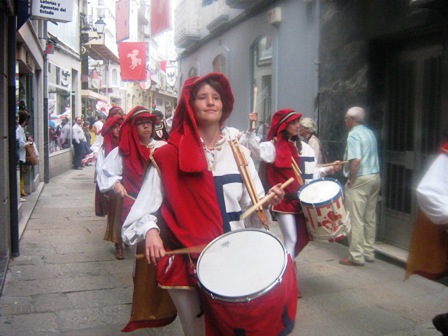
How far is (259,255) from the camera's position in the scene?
8.73 ft

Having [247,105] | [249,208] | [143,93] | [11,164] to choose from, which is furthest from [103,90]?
[249,208]

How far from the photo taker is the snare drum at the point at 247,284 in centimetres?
246

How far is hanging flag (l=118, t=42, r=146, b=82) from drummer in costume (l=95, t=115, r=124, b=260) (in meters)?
12.6

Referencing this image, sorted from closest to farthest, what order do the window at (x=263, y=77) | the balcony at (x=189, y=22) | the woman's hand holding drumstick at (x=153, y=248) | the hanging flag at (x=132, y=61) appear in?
1. the woman's hand holding drumstick at (x=153, y=248)
2. the window at (x=263, y=77)
3. the balcony at (x=189, y=22)
4. the hanging flag at (x=132, y=61)

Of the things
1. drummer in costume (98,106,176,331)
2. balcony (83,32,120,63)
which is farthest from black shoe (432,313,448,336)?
balcony (83,32,120,63)

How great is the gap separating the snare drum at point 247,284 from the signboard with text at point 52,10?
19.4 ft

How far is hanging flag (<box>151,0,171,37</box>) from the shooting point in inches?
617

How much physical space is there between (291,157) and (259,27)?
268 inches

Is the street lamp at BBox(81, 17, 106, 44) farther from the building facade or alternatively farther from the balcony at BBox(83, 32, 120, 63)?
the building facade

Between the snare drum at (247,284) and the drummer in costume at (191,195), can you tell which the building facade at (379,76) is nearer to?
the drummer in costume at (191,195)

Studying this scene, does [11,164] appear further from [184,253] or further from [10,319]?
[184,253]

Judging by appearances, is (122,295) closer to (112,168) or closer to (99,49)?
(112,168)

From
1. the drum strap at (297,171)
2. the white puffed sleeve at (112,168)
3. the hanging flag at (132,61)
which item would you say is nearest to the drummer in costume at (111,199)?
the white puffed sleeve at (112,168)

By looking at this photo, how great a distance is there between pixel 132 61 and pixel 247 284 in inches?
715
